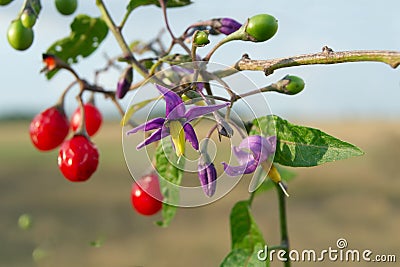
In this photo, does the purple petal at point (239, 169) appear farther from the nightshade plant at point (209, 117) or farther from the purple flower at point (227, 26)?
the purple flower at point (227, 26)

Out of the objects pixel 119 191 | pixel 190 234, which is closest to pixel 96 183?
pixel 119 191

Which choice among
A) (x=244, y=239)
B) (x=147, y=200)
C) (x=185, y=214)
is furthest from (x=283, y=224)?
(x=185, y=214)

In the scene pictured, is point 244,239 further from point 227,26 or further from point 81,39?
point 81,39

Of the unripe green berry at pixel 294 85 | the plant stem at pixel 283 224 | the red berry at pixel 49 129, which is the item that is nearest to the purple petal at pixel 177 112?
the unripe green berry at pixel 294 85

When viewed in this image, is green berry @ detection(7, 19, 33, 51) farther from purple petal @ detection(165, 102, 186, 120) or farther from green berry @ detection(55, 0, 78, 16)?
purple petal @ detection(165, 102, 186, 120)

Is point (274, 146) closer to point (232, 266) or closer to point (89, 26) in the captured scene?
point (232, 266)


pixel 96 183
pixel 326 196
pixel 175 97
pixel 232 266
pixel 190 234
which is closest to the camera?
pixel 175 97
